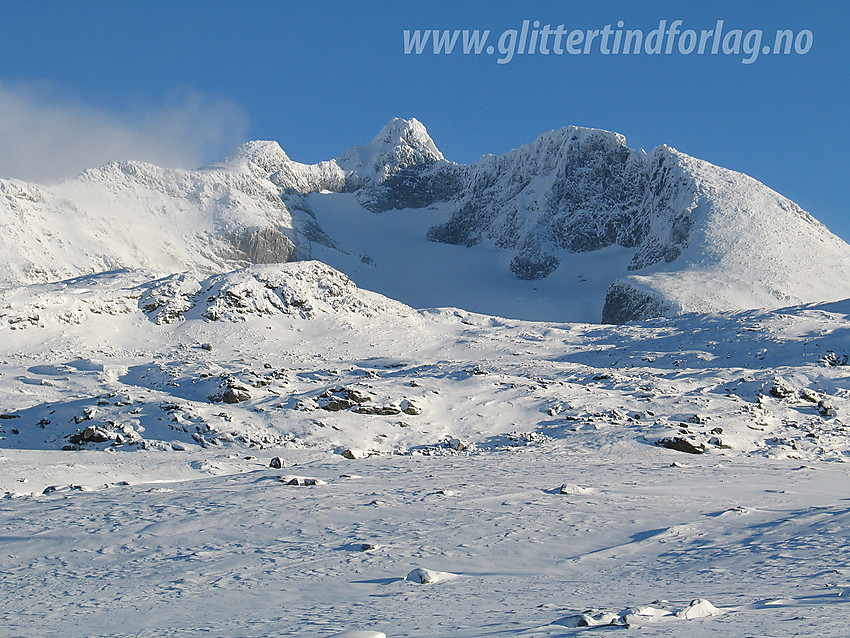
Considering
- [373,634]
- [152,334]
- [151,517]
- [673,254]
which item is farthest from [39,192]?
[373,634]

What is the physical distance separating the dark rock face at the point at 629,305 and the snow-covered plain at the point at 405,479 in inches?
1741

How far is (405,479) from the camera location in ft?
58.4

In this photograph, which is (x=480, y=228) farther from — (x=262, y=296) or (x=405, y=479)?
(x=405, y=479)

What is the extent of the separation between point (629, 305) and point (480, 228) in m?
70.9

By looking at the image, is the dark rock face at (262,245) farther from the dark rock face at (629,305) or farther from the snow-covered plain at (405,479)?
the snow-covered plain at (405,479)

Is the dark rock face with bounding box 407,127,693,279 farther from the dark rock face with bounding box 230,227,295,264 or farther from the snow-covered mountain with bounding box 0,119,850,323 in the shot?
the dark rock face with bounding box 230,227,295,264

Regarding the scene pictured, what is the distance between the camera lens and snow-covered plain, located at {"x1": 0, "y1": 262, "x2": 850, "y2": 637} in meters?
8.24

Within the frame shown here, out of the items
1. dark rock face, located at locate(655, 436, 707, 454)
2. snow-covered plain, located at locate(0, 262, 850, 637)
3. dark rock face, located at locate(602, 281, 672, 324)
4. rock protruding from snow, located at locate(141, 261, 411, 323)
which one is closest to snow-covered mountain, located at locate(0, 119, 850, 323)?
dark rock face, located at locate(602, 281, 672, 324)

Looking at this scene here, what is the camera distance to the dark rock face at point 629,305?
9376 cm

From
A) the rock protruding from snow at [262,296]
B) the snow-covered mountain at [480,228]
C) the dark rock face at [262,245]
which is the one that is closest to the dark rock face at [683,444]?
the rock protruding from snow at [262,296]

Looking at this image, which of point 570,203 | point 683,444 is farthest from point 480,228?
point 683,444

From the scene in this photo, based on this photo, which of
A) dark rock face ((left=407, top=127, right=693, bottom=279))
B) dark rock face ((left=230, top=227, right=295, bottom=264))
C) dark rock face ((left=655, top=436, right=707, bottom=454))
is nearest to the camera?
dark rock face ((left=655, top=436, right=707, bottom=454))

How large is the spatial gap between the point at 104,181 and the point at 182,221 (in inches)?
684

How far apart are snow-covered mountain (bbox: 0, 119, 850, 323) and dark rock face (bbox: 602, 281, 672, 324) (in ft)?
0.85
